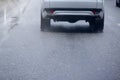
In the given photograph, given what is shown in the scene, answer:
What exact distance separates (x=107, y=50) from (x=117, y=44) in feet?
4.30

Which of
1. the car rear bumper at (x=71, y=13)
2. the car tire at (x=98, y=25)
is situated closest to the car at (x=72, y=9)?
the car rear bumper at (x=71, y=13)

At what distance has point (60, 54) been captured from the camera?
12.6m

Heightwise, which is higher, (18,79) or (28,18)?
(18,79)

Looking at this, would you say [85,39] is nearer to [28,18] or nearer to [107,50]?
[107,50]

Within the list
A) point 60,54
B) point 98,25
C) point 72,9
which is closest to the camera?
point 60,54

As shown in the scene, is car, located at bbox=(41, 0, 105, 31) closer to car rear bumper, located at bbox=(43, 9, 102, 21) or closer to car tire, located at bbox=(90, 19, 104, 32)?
car rear bumper, located at bbox=(43, 9, 102, 21)

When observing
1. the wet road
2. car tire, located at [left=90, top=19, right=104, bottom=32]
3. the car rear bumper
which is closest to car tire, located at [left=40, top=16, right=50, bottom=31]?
the wet road

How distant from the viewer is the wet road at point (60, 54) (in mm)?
10039

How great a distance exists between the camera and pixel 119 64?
11.2m

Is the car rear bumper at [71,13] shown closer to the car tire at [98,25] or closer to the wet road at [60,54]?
the car tire at [98,25]

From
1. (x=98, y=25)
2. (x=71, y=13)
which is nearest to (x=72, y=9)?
(x=71, y=13)

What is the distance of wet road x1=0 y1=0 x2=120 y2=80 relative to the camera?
10.0m

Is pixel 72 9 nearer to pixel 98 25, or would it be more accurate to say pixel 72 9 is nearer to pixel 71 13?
pixel 71 13

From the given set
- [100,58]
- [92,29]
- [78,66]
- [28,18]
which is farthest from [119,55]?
[28,18]
